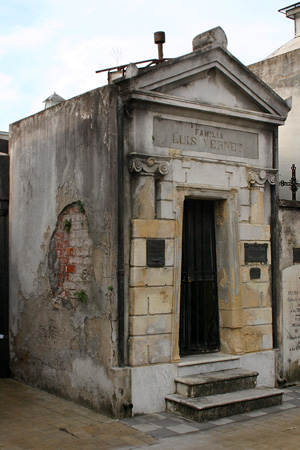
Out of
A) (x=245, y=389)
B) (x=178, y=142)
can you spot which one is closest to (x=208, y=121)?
(x=178, y=142)

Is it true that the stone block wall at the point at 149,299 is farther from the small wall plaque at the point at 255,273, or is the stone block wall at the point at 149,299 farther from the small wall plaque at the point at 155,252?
the small wall plaque at the point at 255,273

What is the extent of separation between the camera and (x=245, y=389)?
753 centimetres

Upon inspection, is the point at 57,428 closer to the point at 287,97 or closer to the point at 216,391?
the point at 216,391

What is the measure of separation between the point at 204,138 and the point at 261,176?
3.53ft

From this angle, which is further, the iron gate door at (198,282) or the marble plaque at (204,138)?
the iron gate door at (198,282)

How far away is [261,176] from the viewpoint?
8250mm

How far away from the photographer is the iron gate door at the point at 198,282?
7832mm

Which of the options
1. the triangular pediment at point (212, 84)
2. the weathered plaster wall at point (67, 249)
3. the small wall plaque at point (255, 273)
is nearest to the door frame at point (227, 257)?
the small wall plaque at point (255, 273)

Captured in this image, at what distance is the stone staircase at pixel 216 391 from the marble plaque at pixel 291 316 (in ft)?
3.54

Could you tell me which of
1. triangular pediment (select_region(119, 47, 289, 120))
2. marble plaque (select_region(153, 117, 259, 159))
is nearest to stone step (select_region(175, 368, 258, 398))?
marble plaque (select_region(153, 117, 259, 159))

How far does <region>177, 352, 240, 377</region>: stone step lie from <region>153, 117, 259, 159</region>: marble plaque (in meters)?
2.78

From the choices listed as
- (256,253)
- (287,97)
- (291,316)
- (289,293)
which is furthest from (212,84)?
(287,97)

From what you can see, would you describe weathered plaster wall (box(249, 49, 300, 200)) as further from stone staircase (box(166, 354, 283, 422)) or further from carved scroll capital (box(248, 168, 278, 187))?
stone staircase (box(166, 354, 283, 422))

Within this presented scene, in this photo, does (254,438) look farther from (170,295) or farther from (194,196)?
(194,196)
